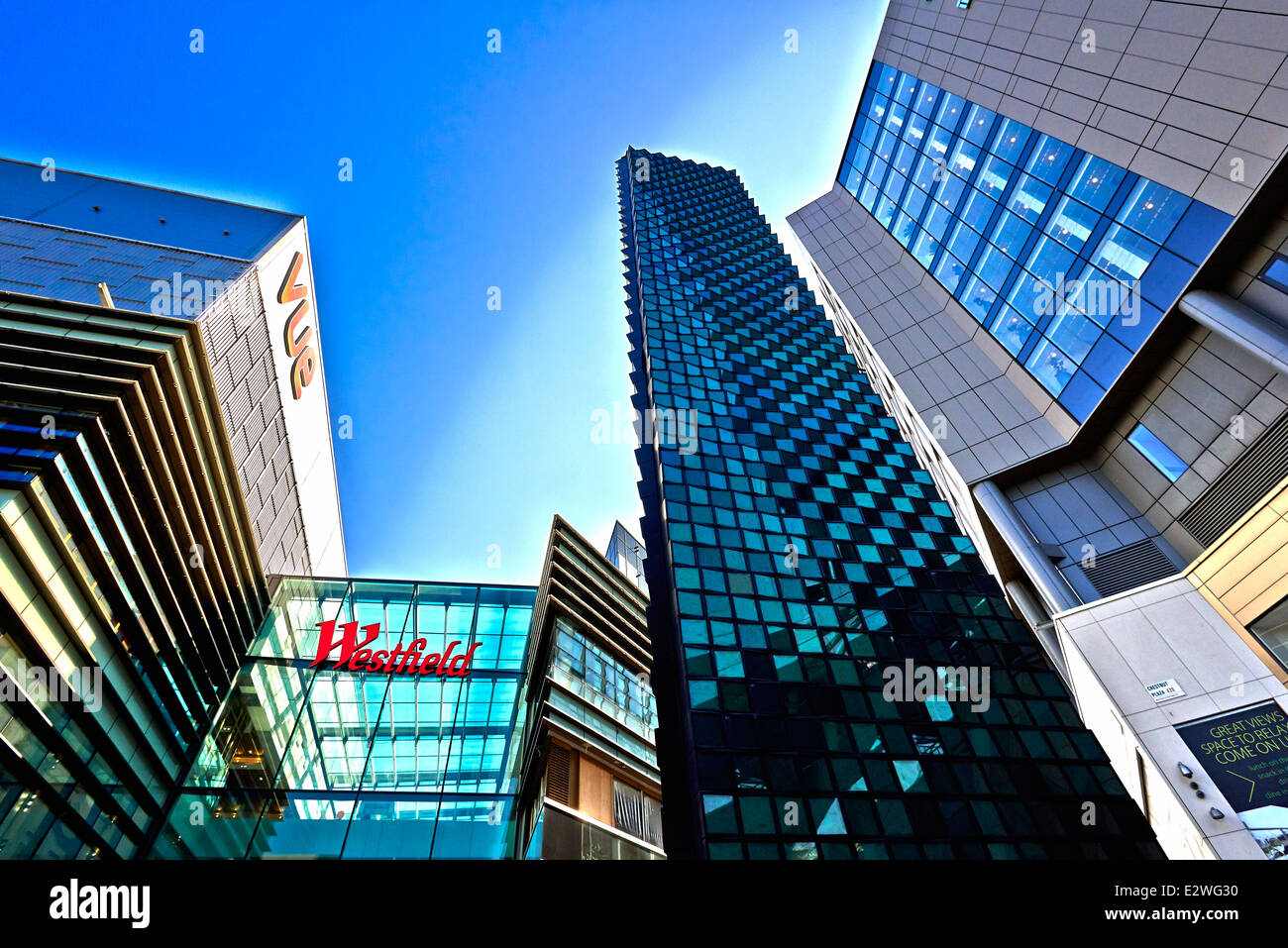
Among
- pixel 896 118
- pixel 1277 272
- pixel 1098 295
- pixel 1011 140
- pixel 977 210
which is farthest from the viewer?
pixel 896 118

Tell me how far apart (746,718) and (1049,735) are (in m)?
13.8

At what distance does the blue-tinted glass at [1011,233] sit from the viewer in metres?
26.0

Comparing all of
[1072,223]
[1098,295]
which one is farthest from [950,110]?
[1098,295]

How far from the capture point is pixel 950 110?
101 ft

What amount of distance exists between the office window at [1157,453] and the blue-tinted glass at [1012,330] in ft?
19.4

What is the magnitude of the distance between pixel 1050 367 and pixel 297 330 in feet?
136

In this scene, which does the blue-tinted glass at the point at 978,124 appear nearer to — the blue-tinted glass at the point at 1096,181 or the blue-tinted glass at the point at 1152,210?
the blue-tinted glass at the point at 1096,181

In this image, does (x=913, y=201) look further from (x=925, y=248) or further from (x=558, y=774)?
(x=558, y=774)

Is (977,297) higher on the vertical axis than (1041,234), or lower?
higher

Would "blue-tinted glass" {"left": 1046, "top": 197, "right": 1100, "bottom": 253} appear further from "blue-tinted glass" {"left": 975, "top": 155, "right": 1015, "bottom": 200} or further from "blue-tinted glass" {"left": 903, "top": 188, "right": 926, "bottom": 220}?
"blue-tinted glass" {"left": 903, "top": 188, "right": 926, "bottom": 220}
